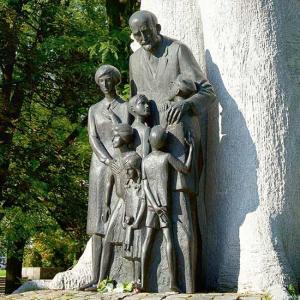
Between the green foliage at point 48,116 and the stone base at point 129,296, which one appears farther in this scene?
the green foliage at point 48,116

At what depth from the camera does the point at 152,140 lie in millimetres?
7047

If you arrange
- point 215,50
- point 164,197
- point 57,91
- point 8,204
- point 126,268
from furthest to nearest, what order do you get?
point 57,91 → point 8,204 → point 215,50 → point 126,268 → point 164,197

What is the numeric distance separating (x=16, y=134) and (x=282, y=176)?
27.5 ft

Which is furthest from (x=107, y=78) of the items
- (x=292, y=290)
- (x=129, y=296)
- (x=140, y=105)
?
(x=292, y=290)

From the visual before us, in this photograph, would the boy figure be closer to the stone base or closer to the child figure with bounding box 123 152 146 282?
A: the child figure with bounding box 123 152 146 282

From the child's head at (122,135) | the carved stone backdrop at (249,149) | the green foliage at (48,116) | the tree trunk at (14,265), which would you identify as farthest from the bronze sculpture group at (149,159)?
the tree trunk at (14,265)

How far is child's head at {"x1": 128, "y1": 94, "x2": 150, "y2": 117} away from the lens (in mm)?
7332

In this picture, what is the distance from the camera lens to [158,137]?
6.98 meters

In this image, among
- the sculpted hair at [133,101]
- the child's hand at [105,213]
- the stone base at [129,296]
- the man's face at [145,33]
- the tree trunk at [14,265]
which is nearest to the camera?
the stone base at [129,296]

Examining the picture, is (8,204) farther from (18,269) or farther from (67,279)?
(67,279)

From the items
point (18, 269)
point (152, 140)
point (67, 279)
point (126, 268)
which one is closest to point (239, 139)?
point (152, 140)

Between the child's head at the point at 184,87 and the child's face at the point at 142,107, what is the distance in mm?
301

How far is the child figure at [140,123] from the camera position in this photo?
23.9ft

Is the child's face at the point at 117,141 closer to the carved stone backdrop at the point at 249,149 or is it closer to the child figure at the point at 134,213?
the child figure at the point at 134,213
